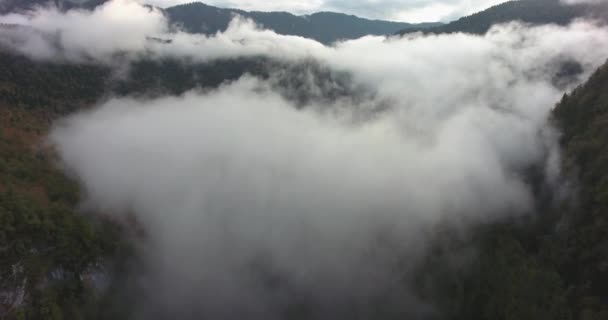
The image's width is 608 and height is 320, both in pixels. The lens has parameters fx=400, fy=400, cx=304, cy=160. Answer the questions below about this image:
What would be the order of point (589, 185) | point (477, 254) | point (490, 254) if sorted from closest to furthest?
point (589, 185) < point (490, 254) < point (477, 254)

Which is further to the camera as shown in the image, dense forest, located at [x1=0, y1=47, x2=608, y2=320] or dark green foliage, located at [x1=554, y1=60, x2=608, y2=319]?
dense forest, located at [x1=0, y1=47, x2=608, y2=320]

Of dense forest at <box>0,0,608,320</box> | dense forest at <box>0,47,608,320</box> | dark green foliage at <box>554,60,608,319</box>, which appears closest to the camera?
dark green foliage at <box>554,60,608,319</box>

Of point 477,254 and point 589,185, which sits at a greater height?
point 589,185

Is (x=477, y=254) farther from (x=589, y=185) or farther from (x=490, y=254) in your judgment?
Result: (x=589, y=185)

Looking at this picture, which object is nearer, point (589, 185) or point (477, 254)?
point (589, 185)

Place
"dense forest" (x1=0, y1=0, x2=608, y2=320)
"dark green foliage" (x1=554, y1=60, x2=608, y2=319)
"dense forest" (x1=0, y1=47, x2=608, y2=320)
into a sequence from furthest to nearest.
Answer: "dense forest" (x1=0, y1=0, x2=608, y2=320) → "dense forest" (x1=0, y1=47, x2=608, y2=320) → "dark green foliage" (x1=554, y1=60, x2=608, y2=319)

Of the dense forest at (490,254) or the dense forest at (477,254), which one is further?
the dense forest at (477,254)

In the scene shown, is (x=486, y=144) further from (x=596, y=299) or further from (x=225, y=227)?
(x=225, y=227)

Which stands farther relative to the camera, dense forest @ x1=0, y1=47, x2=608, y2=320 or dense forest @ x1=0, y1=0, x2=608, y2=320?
dense forest @ x1=0, y1=0, x2=608, y2=320

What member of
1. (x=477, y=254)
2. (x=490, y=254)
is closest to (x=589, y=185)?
(x=490, y=254)

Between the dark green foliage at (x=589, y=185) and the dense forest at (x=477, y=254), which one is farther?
the dense forest at (x=477, y=254)

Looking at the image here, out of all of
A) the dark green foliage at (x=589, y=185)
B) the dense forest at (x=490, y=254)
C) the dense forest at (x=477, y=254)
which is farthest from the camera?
the dense forest at (x=477, y=254)

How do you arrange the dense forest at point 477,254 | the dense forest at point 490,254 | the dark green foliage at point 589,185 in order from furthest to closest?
the dense forest at point 477,254 → the dense forest at point 490,254 → the dark green foliage at point 589,185
